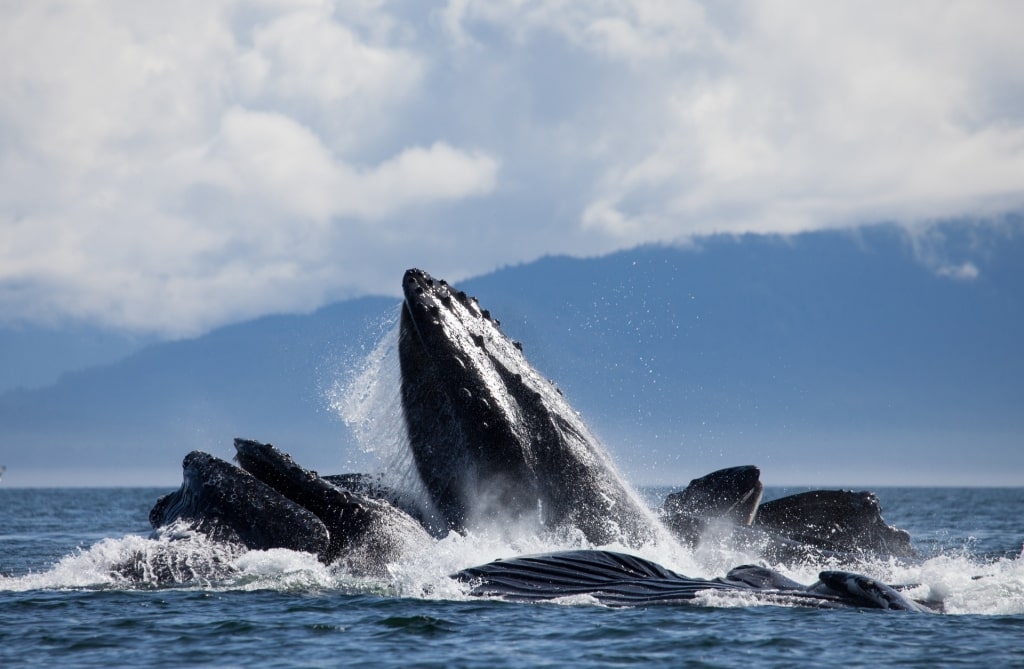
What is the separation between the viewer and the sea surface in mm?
9414

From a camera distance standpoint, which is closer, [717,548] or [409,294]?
[409,294]

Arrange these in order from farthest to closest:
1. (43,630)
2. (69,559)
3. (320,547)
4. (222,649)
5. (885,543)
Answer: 1. (885,543)
2. (69,559)
3. (320,547)
4. (43,630)
5. (222,649)

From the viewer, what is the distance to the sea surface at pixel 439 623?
9.41 meters

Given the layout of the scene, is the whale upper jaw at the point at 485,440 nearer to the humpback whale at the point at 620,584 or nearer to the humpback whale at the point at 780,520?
the humpback whale at the point at 620,584

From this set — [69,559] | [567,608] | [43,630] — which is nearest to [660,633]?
[567,608]

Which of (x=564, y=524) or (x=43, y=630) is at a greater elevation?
(x=564, y=524)

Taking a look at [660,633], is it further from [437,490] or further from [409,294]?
[409,294]

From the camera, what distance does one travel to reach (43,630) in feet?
34.3

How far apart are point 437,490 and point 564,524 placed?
44.9 inches

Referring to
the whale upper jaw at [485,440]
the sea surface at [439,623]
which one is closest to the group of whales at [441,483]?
the whale upper jaw at [485,440]

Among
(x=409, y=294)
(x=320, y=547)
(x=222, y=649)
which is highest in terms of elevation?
(x=409, y=294)

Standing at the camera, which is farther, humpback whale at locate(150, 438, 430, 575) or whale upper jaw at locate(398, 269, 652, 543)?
whale upper jaw at locate(398, 269, 652, 543)

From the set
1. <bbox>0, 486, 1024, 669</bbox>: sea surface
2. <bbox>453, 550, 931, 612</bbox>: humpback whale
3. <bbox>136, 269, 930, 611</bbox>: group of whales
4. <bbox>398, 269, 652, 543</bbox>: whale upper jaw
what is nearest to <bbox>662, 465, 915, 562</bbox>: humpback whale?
<bbox>0, 486, 1024, 669</bbox>: sea surface

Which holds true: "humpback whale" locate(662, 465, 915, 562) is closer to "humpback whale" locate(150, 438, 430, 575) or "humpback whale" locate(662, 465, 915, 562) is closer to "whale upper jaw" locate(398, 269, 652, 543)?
"whale upper jaw" locate(398, 269, 652, 543)
